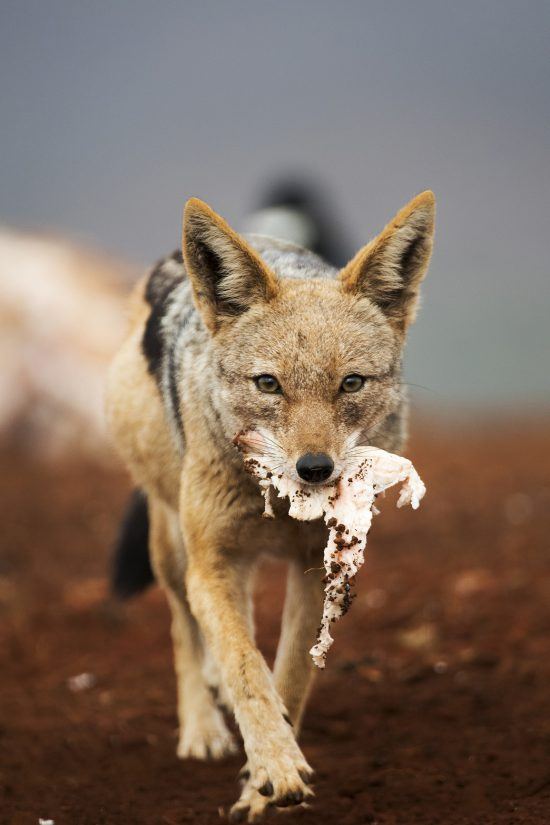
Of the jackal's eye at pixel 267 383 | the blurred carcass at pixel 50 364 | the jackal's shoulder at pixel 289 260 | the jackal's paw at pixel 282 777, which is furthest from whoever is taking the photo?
the blurred carcass at pixel 50 364

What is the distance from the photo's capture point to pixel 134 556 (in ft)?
19.6

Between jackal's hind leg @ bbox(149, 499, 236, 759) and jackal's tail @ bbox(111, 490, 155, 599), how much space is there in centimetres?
60

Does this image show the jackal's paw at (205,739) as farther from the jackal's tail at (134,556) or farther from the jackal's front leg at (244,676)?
the jackal's front leg at (244,676)

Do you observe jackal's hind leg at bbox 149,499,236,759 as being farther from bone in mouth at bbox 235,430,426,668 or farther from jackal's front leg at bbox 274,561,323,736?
bone in mouth at bbox 235,430,426,668

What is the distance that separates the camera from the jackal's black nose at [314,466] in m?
3.36

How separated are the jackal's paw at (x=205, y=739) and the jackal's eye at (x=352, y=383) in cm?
219

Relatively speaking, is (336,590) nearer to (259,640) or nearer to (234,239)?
(234,239)

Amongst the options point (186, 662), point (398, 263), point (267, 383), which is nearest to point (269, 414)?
point (267, 383)

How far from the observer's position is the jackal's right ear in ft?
12.4

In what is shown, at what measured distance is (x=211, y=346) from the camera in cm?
403

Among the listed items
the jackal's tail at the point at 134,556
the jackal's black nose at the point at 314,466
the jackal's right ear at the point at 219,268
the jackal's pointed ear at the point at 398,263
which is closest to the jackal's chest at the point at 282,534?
the jackal's black nose at the point at 314,466

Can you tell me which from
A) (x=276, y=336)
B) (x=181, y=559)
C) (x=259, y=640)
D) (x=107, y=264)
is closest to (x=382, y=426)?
(x=276, y=336)

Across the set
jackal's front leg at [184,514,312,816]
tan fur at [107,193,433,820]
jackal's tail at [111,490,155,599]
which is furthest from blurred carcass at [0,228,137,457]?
jackal's front leg at [184,514,312,816]

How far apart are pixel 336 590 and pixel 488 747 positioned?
1590 millimetres
